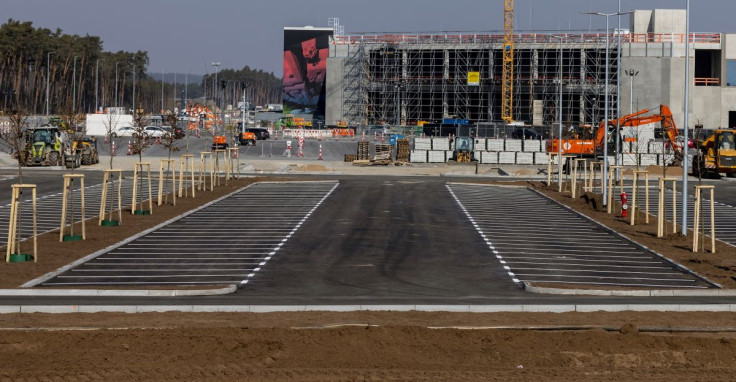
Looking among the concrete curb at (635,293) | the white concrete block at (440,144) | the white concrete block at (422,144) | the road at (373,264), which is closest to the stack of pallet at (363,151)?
the white concrete block at (422,144)

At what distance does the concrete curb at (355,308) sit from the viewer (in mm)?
19266

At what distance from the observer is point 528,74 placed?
126062 millimetres

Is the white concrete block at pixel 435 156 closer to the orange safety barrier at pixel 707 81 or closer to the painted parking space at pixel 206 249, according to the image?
the painted parking space at pixel 206 249

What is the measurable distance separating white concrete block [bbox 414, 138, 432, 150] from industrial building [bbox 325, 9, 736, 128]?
3527 centimetres

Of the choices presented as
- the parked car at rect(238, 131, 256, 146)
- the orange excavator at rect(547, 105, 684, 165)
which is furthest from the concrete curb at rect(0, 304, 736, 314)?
the parked car at rect(238, 131, 256, 146)

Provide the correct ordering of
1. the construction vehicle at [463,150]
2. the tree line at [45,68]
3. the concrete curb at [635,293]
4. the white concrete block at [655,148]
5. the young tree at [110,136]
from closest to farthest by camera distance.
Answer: the concrete curb at [635,293] → the young tree at [110,136] → the construction vehicle at [463,150] → the white concrete block at [655,148] → the tree line at [45,68]

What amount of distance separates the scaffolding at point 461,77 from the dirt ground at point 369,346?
103m

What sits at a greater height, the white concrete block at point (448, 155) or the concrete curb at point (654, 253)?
the white concrete block at point (448, 155)

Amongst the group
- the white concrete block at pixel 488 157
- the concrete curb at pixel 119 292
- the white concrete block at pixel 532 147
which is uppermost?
the white concrete block at pixel 532 147

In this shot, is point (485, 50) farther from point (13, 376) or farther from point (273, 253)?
point (13, 376)

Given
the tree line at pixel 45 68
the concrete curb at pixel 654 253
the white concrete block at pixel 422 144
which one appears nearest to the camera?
the concrete curb at pixel 654 253

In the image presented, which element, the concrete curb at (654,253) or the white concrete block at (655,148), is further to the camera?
the white concrete block at (655,148)

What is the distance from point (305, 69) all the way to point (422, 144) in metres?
101

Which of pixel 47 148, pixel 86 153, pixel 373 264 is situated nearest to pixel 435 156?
pixel 86 153
